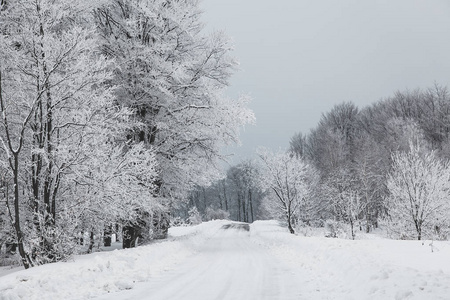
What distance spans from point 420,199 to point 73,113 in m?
19.2

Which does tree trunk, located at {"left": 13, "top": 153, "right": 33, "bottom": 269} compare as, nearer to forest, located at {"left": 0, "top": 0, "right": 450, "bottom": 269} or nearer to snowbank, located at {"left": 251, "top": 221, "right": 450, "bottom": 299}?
forest, located at {"left": 0, "top": 0, "right": 450, "bottom": 269}

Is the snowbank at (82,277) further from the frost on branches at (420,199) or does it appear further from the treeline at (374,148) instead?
the treeline at (374,148)

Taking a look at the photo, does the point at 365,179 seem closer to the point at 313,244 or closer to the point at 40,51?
the point at 313,244

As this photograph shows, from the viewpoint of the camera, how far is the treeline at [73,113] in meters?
8.87

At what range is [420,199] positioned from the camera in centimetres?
1989

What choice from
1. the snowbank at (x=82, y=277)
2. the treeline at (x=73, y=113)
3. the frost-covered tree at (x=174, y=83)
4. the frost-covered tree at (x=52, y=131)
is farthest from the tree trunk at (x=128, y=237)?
the snowbank at (x=82, y=277)

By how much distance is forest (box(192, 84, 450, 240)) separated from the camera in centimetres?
2041

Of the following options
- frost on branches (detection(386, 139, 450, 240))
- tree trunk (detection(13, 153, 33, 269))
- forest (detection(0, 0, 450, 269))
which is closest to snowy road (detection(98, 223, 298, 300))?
forest (detection(0, 0, 450, 269))

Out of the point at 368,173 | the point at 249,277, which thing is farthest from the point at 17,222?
the point at 368,173

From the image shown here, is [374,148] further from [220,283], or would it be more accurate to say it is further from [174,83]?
[220,283]

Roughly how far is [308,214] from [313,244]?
2806 centimetres

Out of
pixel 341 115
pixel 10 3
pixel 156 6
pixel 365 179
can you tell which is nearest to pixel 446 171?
pixel 365 179

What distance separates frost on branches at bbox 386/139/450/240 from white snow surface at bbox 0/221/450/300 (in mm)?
10630

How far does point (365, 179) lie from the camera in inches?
1431
